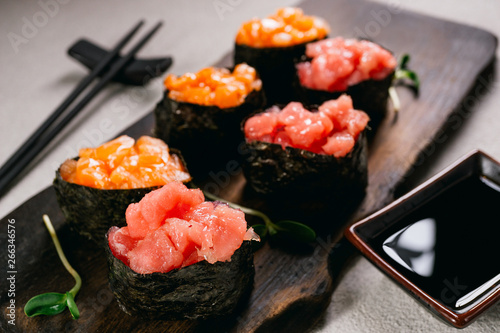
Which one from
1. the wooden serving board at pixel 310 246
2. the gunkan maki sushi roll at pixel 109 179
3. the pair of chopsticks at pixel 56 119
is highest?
the gunkan maki sushi roll at pixel 109 179

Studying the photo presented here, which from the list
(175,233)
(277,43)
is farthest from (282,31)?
(175,233)

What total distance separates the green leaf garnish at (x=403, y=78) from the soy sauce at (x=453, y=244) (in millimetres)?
812

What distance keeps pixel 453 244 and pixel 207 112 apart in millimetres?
1212

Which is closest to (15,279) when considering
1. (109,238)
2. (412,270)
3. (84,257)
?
(84,257)

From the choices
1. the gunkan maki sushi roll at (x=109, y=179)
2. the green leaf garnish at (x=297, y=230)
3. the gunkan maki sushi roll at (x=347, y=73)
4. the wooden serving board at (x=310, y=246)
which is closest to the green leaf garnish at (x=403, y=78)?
the wooden serving board at (x=310, y=246)

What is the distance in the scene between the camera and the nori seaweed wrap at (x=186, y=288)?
1.90 metres

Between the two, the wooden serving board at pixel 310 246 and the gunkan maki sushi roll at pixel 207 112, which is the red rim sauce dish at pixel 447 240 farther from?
the gunkan maki sushi roll at pixel 207 112

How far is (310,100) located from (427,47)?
1.11 m

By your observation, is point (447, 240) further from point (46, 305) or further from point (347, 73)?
point (46, 305)

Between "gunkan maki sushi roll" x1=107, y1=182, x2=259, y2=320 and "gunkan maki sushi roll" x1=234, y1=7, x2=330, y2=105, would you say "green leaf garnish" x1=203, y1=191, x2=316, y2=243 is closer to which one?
"gunkan maki sushi roll" x1=107, y1=182, x2=259, y2=320

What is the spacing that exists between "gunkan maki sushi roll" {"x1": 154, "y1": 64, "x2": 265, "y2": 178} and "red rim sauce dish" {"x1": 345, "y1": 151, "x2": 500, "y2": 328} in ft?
2.77

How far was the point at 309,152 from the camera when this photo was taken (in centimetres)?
232

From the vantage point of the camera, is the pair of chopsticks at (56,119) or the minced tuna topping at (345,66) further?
the pair of chopsticks at (56,119)

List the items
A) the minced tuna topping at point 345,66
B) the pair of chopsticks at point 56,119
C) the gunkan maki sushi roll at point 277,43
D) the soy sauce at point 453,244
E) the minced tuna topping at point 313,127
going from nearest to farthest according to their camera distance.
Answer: the soy sauce at point 453,244, the minced tuna topping at point 313,127, the minced tuna topping at point 345,66, the pair of chopsticks at point 56,119, the gunkan maki sushi roll at point 277,43
